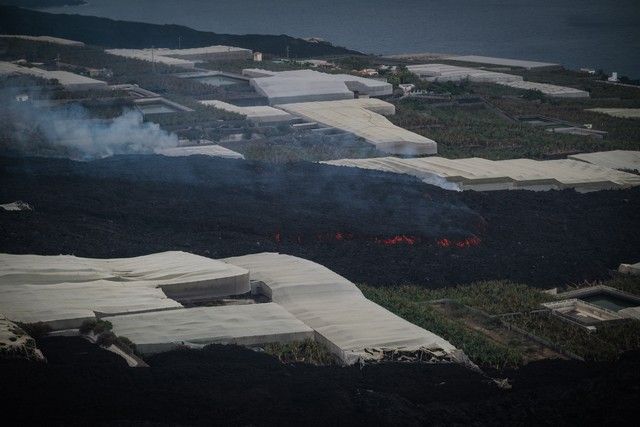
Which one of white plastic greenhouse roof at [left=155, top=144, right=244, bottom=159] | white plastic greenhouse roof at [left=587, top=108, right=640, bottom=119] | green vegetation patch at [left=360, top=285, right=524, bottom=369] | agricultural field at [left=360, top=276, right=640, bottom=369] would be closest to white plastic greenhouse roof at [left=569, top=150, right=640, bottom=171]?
white plastic greenhouse roof at [left=587, top=108, right=640, bottom=119]

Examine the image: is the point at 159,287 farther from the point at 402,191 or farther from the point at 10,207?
the point at 402,191

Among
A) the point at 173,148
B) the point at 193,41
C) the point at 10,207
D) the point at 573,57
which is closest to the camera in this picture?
the point at 10,207

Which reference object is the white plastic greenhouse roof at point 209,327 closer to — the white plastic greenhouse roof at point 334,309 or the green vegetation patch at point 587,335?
the white plastic greenhouse roof at point 334,309

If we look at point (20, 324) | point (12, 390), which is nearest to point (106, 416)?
point (12, 390)

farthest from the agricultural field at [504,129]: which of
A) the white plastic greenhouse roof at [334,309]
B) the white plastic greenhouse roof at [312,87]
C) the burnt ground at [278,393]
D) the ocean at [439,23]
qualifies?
the ocean at [439,23]

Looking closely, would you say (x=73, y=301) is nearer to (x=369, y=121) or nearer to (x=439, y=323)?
(x=439, y=323)

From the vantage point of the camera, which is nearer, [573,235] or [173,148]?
[573,235]
